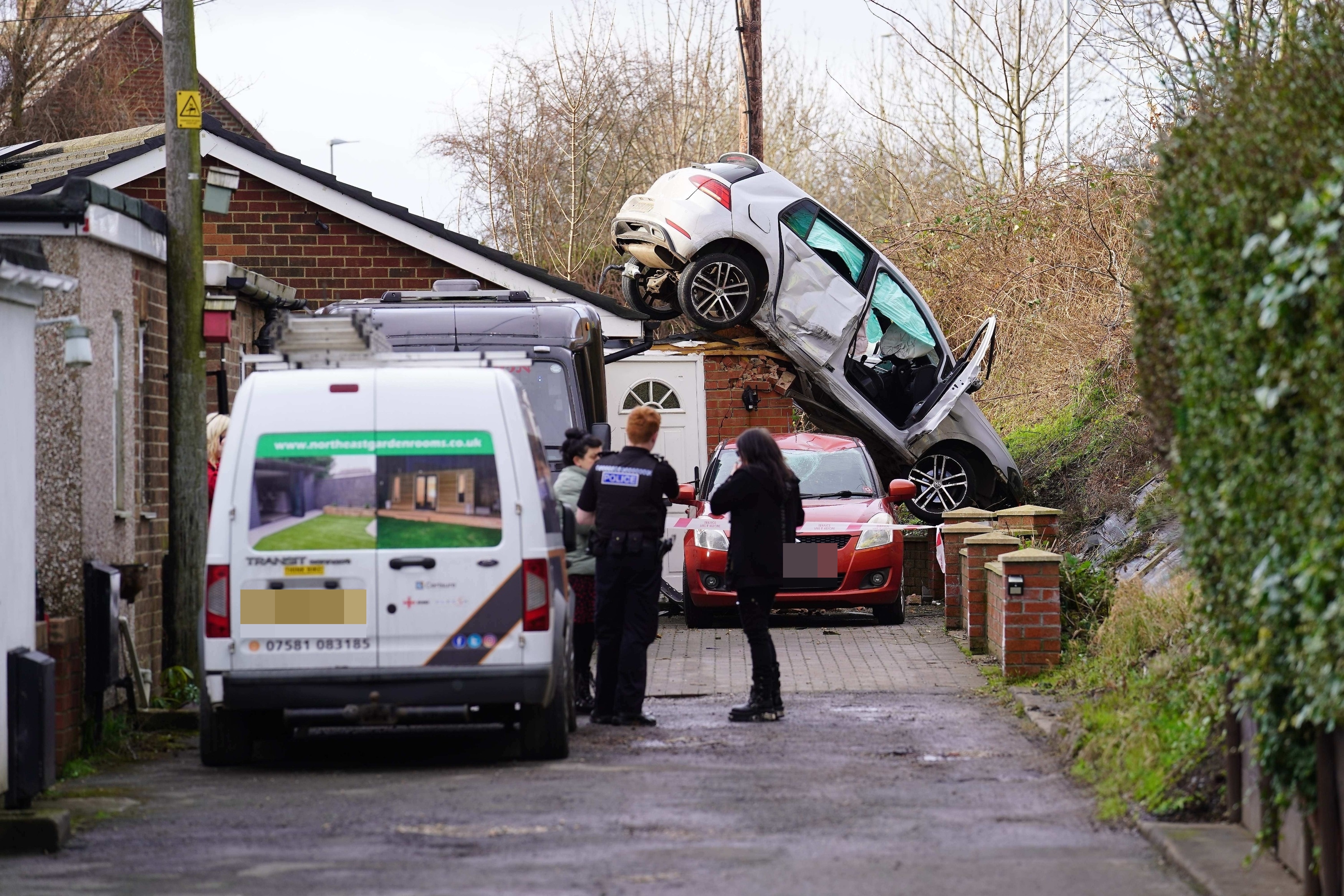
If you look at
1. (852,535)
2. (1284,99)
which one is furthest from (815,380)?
(1284,99)

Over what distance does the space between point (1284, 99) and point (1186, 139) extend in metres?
0.84

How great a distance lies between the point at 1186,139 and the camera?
631 cm

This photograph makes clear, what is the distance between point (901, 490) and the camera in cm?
1576

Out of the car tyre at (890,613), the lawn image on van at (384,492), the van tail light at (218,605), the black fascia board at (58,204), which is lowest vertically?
the car tyre at (890,613)

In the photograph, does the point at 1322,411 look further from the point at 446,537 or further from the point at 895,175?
the point at 895,175

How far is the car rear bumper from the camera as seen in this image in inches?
323

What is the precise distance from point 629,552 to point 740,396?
391 inches

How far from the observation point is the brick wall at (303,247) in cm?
1867

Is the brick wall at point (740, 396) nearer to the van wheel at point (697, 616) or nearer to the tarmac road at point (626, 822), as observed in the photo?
the van wheel at point (697, 616)

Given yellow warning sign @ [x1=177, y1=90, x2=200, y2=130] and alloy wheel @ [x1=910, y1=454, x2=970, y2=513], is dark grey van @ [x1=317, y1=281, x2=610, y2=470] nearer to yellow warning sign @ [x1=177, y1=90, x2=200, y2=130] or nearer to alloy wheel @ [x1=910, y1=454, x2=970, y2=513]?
yellow warning sign @ [x1=177, y1=90, x2=200, y2=130]

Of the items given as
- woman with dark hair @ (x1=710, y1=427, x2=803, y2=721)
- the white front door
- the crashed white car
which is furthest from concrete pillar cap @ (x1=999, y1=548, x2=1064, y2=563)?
the crashed white car

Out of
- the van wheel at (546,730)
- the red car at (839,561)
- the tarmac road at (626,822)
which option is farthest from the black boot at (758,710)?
the red car at (839,561)

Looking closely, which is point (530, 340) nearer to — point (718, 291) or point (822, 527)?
point (822, 527)

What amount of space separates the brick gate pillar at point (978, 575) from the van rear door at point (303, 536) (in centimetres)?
576
